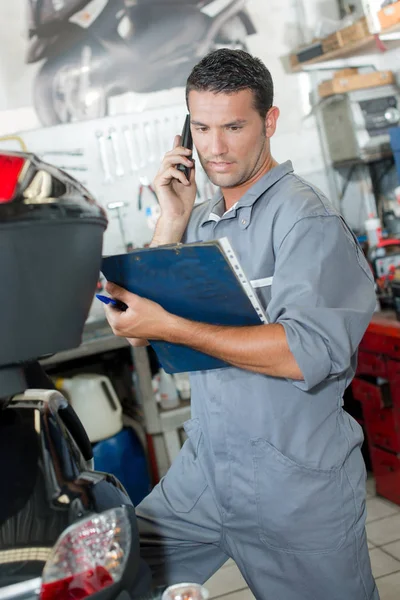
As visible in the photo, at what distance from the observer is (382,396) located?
333cm

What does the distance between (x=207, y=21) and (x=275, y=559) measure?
3485 millimetres

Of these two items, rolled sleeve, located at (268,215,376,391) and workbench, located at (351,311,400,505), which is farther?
workbench, located at (351,311,400,505)

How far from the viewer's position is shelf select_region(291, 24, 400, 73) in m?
3.87

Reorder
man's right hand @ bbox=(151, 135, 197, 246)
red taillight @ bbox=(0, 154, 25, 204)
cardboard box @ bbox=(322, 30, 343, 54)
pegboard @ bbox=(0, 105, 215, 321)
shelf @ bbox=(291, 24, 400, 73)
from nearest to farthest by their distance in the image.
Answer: red taillight @ bbox=(0, 154, 25, 204) → man's right hand @ bbox=(151, 135, 197, 246) → shelf @ bbox=(291, 24, 400, 73) → cardboard box @ bbox=(322, 30, 343, 54) → pegboard @ bbox=(0, 105, 215, 321)

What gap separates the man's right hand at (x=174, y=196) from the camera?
2.01m

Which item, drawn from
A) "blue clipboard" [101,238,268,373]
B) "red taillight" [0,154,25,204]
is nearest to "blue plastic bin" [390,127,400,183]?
"blue clipboard" [101,238,268,373]

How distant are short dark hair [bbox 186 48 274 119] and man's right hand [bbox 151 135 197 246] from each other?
0.31 m

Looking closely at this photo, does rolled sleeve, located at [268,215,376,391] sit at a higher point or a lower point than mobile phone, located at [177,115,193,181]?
lower

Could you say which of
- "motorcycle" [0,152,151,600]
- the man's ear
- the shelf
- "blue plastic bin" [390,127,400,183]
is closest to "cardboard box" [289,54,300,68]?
the shelf

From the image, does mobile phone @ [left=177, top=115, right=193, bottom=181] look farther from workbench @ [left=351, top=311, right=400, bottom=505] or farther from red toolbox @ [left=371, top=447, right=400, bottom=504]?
red toolbox @ [left=371, top=447, right=400, bottom=504]

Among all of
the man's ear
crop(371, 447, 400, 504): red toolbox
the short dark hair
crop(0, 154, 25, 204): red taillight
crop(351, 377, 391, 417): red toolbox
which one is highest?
the short dark hair

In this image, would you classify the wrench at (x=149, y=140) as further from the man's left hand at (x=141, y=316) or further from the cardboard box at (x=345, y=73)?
the man's left hand at (x=141, y=316)

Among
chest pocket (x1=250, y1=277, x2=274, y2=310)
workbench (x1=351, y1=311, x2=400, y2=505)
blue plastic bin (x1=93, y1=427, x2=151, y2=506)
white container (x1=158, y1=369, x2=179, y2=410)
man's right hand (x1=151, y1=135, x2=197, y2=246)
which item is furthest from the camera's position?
white container (x1=158, y1=369, x2=179, y2=410)

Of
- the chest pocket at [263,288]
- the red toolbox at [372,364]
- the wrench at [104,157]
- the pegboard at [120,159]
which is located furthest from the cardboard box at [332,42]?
the chest pocket at [263,288]
